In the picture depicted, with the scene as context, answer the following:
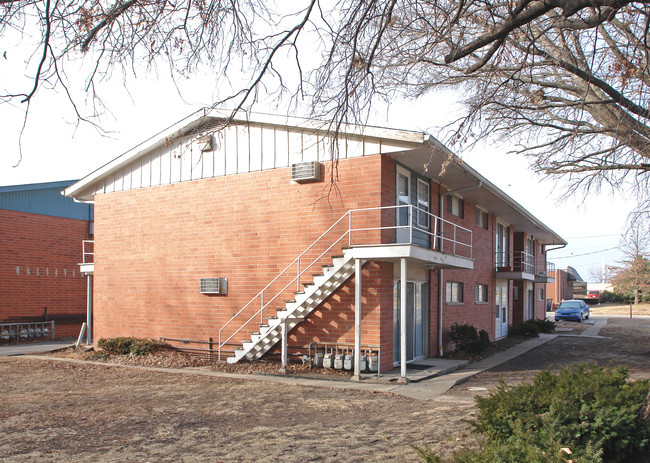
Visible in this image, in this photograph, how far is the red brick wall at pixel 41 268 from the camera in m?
22.3

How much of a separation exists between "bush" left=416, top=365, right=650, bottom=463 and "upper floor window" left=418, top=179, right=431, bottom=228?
9.72 m

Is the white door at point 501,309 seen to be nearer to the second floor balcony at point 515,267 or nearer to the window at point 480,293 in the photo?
the second floor balcony at point 515,267

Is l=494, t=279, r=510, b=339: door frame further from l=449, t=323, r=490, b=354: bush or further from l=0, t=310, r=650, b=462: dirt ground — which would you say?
l=0, t=310, r=650, b=462: dirt ground

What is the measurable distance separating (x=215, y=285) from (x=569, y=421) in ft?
38.0

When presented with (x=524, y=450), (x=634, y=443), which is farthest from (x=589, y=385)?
(x=524, y=450)

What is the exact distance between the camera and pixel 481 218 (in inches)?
893

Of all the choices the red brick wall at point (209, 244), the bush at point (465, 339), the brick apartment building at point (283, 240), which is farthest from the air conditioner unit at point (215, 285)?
the bush at point (465, 339)

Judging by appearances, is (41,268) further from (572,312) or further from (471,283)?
(572,312)

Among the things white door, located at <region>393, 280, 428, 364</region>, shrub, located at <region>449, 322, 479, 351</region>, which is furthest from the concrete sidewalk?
shrub, located at <region>449, 322, 479, 351</region>

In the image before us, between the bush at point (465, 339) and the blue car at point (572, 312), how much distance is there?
24.4 metres

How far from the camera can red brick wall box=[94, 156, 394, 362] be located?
14.4m

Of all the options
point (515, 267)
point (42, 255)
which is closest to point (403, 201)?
point (515, 267)

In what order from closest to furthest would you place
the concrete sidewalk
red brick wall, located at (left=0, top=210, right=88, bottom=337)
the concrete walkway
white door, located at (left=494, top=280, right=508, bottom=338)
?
the concrete walkway → the concrete sidewalk → red brick wall, located at (left=0, top=210, right=88, bottom=337) → white door, located at (left=494, top=280, right=508, bottom=338)

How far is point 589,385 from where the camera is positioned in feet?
22.0
